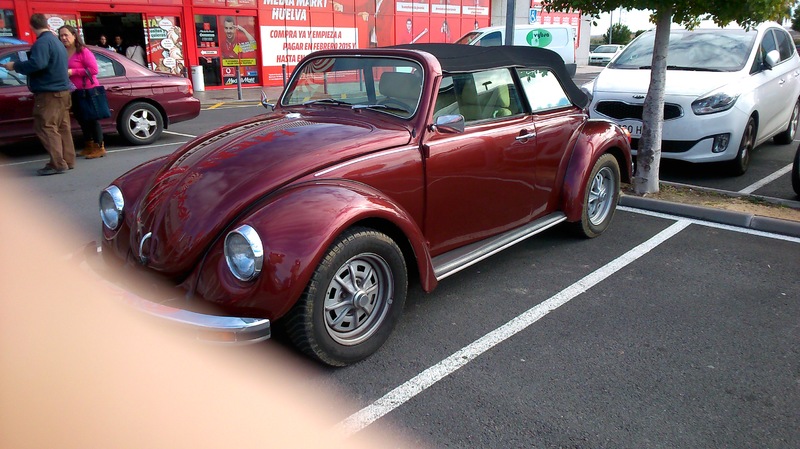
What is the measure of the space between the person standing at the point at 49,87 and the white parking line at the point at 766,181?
8.14 metres

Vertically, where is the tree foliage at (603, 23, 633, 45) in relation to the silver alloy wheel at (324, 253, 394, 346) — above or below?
above

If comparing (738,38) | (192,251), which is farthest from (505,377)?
(738,38)

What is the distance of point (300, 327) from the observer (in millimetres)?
2971

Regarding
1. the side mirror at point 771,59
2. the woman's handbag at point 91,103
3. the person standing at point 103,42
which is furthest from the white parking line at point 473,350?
the person standing at point 103,42

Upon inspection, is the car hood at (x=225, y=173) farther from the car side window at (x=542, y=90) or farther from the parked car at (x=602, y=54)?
the parked car at (x=602, y=54)

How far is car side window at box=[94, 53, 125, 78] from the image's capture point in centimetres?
912

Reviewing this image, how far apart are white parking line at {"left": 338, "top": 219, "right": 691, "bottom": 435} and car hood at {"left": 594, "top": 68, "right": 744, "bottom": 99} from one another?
293cm

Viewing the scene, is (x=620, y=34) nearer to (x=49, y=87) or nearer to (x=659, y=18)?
(x=659, y=18)

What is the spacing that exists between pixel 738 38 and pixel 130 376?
8.16 metres

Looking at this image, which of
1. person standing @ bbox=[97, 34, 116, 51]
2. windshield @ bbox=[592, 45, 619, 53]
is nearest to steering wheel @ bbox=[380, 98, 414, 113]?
person standing @ bbox=[97, 34, 116, 51]

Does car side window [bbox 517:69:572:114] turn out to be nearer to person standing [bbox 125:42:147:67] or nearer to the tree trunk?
the tree trunk

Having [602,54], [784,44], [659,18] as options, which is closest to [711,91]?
[659,18]

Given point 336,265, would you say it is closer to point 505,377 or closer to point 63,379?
point 505,377

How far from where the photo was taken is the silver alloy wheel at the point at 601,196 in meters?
5.28
